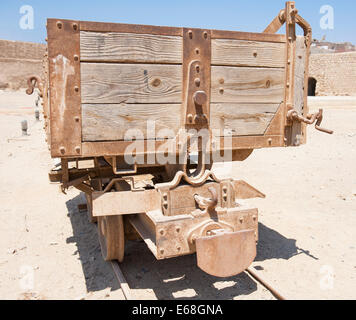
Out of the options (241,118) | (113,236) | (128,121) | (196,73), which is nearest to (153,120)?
(128,121)

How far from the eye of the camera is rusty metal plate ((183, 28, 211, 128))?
2.99m

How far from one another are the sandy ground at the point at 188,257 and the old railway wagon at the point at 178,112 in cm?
55

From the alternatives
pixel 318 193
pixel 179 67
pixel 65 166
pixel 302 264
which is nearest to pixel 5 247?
pixel 65 166

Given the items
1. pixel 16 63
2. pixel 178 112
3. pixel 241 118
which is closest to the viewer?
pixel 178 112

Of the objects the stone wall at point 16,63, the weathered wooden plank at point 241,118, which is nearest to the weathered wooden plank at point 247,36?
the weathered wooden plank at point 241,118

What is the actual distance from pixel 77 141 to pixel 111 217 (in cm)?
105

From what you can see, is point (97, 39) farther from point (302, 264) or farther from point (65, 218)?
point (65, 218)

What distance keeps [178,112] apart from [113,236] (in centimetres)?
142

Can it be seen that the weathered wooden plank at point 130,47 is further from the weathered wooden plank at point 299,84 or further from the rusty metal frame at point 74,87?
the weathered wooden plank at point 299,84

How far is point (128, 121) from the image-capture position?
2908 mm

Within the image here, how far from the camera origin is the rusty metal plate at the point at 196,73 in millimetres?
2990

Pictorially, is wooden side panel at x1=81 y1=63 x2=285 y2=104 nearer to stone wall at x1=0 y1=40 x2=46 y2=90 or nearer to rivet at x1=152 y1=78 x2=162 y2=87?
rivet at x1=152 y1=78 x2=162 y2=87

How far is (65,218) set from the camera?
543cm

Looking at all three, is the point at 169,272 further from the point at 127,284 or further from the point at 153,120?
the point at 153,120
